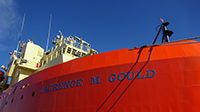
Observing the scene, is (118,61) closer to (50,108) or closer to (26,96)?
(50,108)

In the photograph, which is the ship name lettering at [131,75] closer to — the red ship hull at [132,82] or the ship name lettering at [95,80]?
the red ship hull at [132,82]

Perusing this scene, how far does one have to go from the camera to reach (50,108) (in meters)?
8.85

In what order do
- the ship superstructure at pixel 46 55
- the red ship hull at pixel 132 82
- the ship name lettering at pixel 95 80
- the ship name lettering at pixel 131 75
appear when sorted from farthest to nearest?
1. the ship superstructure at pixel 46 55
2. the ship name lettering at pixel 95 80
3. the ship name lettering at pixel 131 75
4. the red ship hull at pixel 132 82

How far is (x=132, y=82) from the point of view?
22.1 ft

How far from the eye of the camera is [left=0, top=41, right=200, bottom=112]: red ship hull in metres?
6.00

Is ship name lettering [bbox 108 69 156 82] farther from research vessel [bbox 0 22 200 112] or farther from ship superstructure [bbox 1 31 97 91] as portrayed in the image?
ship superstructure [bbox 1 31 97 91]

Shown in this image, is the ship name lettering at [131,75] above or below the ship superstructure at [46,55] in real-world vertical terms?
below

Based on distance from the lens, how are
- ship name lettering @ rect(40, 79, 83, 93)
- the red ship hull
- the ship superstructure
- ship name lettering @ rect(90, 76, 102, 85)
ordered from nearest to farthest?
the red ship hull, ship name lettering @ rect(90, 76, 102, 85), ship name lettering @ rect(40, 79, 83, 93), the ship superstructure

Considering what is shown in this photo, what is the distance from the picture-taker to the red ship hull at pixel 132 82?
600 centimetres

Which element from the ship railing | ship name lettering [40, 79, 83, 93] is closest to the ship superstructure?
the ship railing

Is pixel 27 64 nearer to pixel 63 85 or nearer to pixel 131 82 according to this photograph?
pixel 63 85

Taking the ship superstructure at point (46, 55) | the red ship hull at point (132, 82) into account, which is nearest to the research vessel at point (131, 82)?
the red ship hull at point (132, 82)

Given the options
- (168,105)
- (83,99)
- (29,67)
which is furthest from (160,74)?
(29,67)

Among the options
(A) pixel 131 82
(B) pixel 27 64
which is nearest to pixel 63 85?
(A) pixel 131 82
